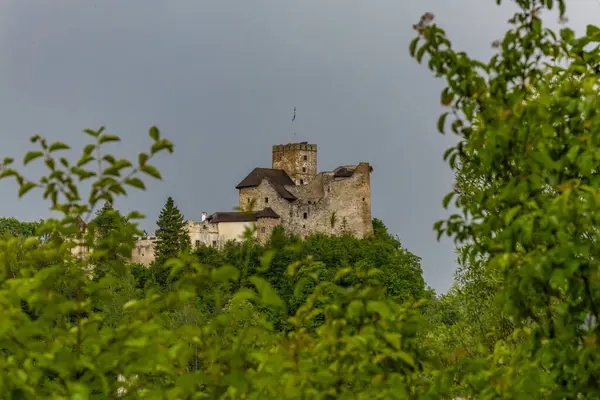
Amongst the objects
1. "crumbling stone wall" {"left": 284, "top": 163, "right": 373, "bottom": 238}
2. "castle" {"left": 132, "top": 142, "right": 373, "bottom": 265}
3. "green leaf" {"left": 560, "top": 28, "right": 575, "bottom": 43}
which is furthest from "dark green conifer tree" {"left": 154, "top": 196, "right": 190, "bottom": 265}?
"green leaf" {"left": 560, "top": 28, "right": 575, "bottom": 43}

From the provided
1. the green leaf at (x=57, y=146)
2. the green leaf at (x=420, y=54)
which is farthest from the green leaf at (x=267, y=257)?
the green leaf at (x=420, y=54)

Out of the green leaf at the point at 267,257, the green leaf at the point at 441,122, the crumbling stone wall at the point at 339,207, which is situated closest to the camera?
the green leaf at the point at 267,257

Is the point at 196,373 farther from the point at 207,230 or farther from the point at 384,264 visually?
the point at 207,230

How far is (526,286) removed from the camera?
6473 millimetres

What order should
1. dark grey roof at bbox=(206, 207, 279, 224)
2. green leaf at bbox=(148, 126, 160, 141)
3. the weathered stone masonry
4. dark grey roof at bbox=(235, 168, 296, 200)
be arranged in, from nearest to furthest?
green leaf at bbox=(148, 126, 160, 141)
the weathered stone masonry
dark grey roof at bbox=(206, 207, 279, 224)
dark grey roof at bbox=(235, 168, 296, 200)

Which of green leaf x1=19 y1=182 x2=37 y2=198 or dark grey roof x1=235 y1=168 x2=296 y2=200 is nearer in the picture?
green leaf x1=19 y1=182 x2=37 y2=198

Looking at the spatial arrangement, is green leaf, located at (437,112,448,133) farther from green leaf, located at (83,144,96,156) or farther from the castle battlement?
the castle battlement

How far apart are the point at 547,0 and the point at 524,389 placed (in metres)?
2.63

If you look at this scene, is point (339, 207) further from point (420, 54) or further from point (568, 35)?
point (420, 54)

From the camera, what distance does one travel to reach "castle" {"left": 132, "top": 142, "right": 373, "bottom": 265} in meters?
79.6

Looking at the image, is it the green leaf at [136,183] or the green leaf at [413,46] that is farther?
the green leaf at [413,46]

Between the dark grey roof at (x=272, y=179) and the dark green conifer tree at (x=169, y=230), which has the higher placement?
the dark grey roof at (x=272, y=179)

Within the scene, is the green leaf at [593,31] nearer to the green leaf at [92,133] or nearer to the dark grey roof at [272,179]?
the green leaf at [92,133]

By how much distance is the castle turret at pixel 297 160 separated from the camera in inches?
3551
